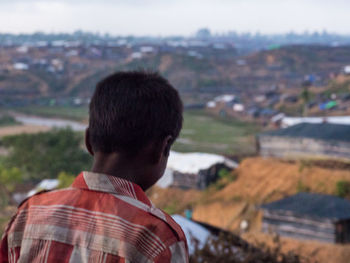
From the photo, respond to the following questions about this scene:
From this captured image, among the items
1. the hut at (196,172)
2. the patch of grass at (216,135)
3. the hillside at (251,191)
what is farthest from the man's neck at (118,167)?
the patch of grass at (216,135)

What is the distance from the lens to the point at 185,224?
28.3 ft

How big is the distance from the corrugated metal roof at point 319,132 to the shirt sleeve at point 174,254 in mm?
21219

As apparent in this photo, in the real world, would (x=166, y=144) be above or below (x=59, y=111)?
above

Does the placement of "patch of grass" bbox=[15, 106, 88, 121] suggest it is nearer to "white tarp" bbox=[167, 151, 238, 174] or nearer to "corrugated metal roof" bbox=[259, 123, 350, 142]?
"white tarp" bbox=[167, 151, 238, 174]

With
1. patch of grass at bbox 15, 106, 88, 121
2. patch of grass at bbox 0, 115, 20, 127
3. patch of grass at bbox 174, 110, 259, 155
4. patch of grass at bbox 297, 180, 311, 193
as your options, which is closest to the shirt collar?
patch of grass at bbox 297, 180, 311, 193

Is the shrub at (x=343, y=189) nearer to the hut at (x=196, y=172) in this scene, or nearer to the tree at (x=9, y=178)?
the hut at (x=196, y=172)

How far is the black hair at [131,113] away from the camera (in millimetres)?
1575

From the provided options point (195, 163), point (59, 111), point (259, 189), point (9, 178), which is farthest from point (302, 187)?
point (59, 111)

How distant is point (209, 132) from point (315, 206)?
28.2 meters

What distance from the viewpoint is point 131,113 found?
157 centimetres

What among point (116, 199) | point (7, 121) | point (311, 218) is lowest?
point (7, 121)

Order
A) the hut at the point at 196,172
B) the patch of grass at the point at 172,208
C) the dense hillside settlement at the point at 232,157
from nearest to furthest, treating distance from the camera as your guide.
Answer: the dense hillside settlement at the point at 232,157
the patch of grass at the point at 172,208
the hut at the point at 196,172

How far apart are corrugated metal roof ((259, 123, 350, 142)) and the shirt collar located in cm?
2118

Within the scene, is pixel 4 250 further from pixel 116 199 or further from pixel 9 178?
pixel 9 178
